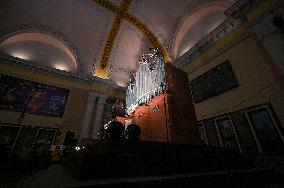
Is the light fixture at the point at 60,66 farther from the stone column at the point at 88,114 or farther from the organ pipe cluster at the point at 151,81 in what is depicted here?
the organ pipe cluster at the point at 151,81

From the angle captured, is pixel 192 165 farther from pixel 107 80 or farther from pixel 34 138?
pixel 107 80

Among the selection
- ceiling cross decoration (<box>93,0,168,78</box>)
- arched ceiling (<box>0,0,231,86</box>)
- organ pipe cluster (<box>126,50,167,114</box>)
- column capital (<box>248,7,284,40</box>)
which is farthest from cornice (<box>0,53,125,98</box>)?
column capital (<box>248,7,284,40</box>)

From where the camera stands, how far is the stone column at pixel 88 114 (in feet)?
34.6

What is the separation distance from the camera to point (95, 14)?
11.0 m

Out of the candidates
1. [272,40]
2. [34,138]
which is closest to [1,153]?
[34,138]

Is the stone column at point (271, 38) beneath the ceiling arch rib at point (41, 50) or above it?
beneath

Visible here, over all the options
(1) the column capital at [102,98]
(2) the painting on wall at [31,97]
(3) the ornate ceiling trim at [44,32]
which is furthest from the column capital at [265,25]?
(2) the painting on wall at [31,97]

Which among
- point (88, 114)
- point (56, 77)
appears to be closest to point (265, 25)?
point (88, 114)

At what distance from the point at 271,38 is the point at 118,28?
359 inches

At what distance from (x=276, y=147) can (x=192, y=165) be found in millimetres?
4400

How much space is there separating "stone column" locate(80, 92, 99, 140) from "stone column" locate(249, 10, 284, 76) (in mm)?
10012

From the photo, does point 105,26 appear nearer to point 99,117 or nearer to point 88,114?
point 88,114

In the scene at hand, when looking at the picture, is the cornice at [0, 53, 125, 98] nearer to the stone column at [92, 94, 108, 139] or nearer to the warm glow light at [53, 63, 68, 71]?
the stone column at [92, 94, 108, 139]

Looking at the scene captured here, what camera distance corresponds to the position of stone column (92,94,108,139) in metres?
10.8
